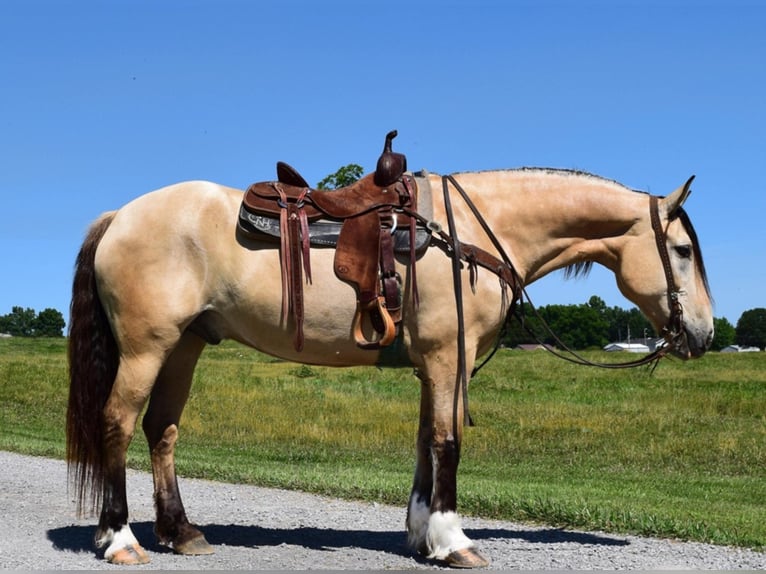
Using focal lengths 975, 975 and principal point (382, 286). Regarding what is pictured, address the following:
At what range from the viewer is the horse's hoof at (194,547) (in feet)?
22.6

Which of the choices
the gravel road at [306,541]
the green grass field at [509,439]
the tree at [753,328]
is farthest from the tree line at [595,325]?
the gravel road at [306,541]

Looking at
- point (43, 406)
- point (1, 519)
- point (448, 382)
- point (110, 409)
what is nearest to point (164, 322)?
point (110, 409)

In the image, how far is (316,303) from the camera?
21.7ft

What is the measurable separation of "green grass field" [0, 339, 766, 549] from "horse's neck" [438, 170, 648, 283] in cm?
231

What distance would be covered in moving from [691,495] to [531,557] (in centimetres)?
586

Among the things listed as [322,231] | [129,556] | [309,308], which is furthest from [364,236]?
[129,556]

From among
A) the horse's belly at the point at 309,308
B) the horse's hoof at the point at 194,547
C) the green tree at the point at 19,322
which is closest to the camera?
the horse's belly at the point at 309,308

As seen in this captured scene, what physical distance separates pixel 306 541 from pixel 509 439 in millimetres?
12809

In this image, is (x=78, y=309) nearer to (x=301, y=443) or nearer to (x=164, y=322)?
(x=164, y=322)

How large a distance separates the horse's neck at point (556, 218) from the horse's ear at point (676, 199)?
15 cm

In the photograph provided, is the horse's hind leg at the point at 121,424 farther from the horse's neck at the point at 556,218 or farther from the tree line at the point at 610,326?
the tree line at the point at 610,326

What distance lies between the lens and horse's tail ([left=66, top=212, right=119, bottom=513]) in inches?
275

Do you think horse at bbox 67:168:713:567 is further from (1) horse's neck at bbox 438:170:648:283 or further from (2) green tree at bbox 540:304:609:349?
(2) green tree at bbox 540:304:609:349

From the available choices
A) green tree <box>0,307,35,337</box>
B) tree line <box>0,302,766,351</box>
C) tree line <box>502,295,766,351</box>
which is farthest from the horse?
tree line <box>502,295,766,351</box>
